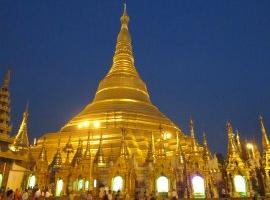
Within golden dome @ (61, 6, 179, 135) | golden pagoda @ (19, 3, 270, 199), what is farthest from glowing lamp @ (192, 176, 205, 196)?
golden dome @ (61, 6, 179, 135)

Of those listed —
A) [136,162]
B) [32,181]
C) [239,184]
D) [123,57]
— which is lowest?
[239,184]

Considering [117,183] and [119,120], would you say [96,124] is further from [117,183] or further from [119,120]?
[117,183]

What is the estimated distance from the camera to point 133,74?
4319 cm

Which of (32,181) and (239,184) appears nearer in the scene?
(239,184)

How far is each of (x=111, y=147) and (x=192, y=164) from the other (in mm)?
9366

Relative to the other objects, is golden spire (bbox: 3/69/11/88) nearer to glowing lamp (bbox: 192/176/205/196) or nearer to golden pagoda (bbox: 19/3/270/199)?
golden pagoda (bbox: 19/3/270/199)

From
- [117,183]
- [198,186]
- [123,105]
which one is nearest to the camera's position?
[198,186]

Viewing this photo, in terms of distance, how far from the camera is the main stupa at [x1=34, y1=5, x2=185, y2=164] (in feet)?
99.7

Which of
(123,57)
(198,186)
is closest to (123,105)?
(123,57)

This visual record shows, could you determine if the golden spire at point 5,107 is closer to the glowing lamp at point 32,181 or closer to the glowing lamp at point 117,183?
the glowing lamp at point 32,181

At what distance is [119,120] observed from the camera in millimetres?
33562

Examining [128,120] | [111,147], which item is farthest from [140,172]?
[128,120]

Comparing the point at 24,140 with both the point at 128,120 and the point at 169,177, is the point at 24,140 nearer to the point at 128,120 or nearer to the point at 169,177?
the point at 128,120

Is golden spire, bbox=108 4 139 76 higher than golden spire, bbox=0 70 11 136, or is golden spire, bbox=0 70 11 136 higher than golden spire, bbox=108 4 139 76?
golden spire, bbox=108 4 139 76
